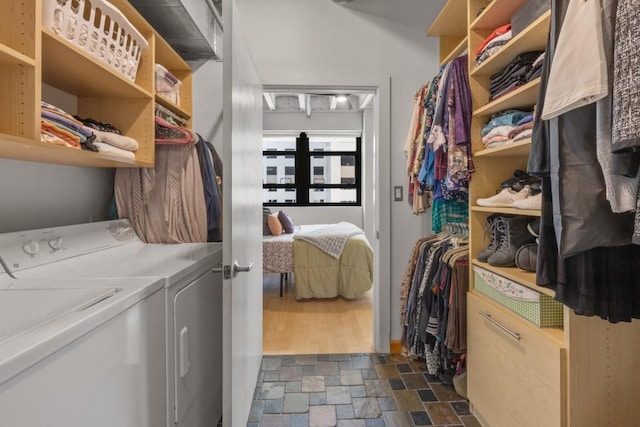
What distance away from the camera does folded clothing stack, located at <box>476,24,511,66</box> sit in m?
1.41

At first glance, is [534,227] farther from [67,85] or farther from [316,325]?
[67,85]

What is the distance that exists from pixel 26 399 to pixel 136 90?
1360 mm

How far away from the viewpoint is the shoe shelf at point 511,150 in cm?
126

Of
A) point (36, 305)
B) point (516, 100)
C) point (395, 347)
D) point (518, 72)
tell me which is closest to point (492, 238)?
point (516, 100)

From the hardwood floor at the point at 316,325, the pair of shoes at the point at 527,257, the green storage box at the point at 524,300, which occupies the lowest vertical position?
the hardwood floor at the point at 316,325

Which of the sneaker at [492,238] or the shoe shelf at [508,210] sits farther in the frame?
the sneaker at [492,238]

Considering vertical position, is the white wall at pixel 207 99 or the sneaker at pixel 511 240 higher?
the white wall at pixel 207 99

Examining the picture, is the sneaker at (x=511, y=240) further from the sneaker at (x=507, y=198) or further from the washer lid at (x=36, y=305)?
the washer lid at (x=36, y=305)

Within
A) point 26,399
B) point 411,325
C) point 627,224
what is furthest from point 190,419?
point 627,224

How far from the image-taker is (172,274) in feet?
3.76

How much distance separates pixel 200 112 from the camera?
2.20m

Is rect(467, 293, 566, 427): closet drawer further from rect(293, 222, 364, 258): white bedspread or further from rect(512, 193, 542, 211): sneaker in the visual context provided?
rect(293, 222, 364, 258): white bedspread

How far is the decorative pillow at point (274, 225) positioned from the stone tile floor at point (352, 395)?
179cm

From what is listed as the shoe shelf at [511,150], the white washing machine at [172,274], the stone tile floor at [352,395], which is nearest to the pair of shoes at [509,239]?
the shoe shelf at [511,150]
